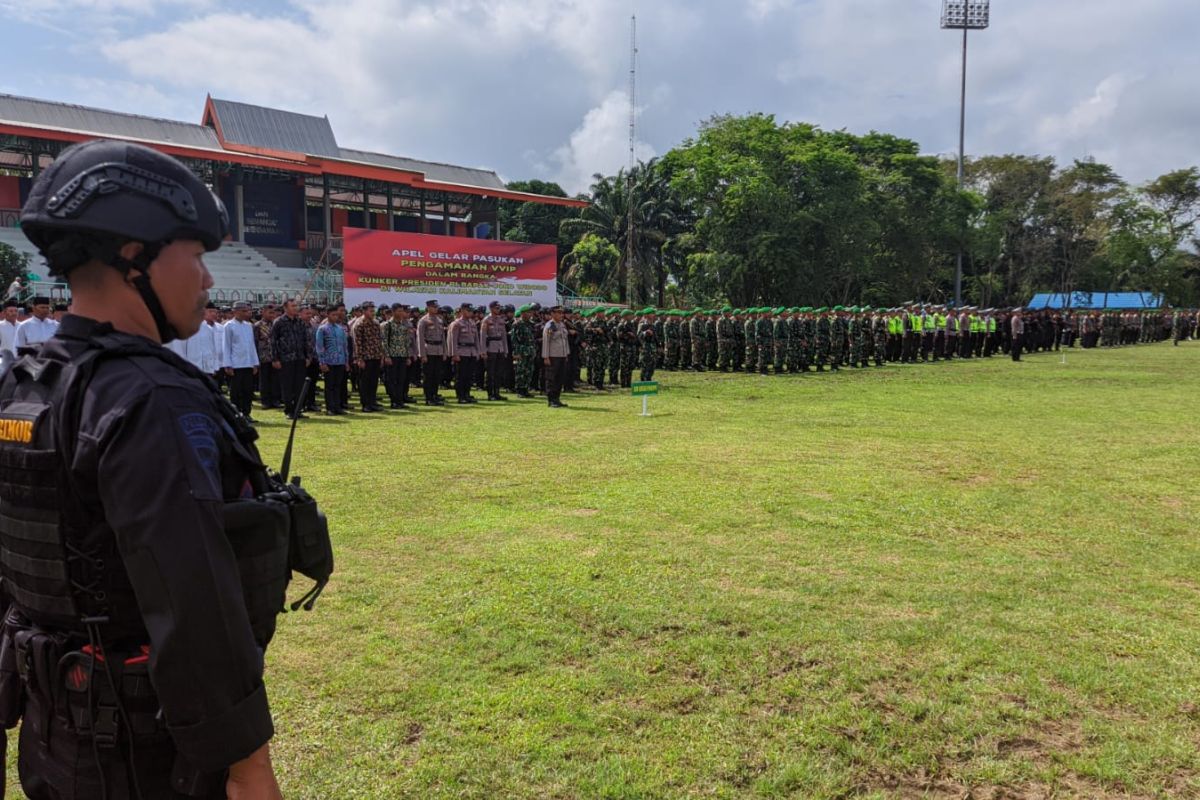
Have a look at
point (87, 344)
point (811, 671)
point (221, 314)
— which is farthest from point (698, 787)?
point (221, 314)

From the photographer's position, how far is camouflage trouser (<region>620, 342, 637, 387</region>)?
58.7 feet

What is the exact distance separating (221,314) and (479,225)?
29781 mm

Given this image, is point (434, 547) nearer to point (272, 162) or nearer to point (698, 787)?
point (698, 787)

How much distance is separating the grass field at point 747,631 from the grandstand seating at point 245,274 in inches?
865

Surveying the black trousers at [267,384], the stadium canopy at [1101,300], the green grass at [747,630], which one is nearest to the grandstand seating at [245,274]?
the black trousers at [267,384]

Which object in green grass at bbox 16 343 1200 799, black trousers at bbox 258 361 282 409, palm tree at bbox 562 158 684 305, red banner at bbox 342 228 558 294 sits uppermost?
palm tree at bbox 562 158 684 305

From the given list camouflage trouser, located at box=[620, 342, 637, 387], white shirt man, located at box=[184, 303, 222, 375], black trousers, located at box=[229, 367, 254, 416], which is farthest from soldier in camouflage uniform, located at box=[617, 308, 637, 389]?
white shirt man, located at box=[184, 303, 222, 375]

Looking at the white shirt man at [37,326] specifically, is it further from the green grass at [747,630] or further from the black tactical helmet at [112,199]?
the black tactical helmet at [112,199]

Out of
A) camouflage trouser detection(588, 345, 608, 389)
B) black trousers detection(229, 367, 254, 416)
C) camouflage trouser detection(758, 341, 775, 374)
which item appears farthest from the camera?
camouflage trouser detection(758, 341, 775, 374)

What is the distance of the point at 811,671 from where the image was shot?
3.54 m

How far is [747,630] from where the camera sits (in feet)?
13.0

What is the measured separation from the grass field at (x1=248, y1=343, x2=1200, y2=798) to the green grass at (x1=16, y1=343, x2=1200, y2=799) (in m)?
0.02

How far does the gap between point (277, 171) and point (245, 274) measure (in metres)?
7.78

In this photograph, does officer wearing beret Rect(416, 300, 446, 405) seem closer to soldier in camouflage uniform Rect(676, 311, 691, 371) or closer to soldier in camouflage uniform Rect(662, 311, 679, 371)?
soldier in camouflage uniform Rect(662, 311, 679, 371)
